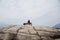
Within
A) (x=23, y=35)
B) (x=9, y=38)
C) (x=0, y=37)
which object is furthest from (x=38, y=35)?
(x=0, y=37)

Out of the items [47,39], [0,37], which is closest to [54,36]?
[47,39]

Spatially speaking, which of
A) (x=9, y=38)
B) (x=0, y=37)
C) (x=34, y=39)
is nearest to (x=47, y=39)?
(x=34, y=39)

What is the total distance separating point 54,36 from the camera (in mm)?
17156

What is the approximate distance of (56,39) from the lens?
55.4ft

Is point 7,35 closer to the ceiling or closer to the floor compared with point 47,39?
closer to the ceiling

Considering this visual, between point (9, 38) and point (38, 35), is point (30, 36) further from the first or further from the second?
point (9, 38)

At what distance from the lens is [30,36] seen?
16156 millimetres

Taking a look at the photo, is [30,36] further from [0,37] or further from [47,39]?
[0,37]

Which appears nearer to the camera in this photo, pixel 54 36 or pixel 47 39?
pixel 47 39

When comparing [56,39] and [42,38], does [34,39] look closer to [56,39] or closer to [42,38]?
[42,38]

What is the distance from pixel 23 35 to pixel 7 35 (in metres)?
2.10

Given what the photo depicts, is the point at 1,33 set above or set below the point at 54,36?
above

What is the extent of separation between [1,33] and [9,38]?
6.79ft

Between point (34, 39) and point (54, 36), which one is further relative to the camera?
point (54, 36)
